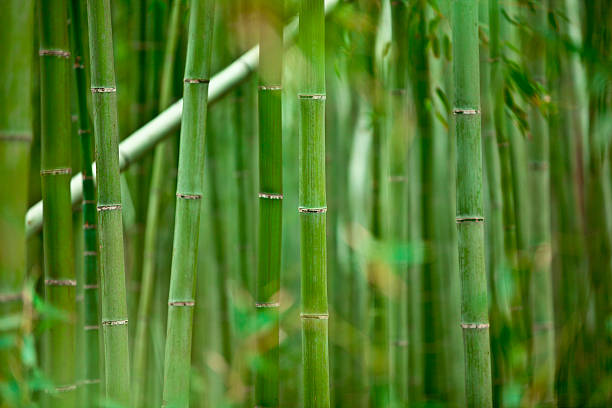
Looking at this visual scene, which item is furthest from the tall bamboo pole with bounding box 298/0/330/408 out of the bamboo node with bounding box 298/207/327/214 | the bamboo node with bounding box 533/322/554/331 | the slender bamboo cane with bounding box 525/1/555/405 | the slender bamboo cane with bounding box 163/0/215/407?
the bamboo node with bounding box 533/322/554/331

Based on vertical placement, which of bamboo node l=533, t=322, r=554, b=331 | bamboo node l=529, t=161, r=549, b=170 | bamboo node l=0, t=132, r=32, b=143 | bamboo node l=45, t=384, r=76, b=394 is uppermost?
bamboo node l=529, t=161, r=549, b=170

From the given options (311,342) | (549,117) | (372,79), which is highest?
(372,79)

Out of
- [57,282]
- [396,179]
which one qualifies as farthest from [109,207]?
[396,179]

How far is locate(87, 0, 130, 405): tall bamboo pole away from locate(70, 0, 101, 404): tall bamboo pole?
15cm

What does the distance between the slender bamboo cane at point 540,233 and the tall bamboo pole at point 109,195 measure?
2.54 feet

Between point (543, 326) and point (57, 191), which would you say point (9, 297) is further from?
point (543, 326)

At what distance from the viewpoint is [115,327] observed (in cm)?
80

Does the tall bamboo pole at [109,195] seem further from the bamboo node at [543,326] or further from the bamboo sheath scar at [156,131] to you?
the bamboo node at [543,326]

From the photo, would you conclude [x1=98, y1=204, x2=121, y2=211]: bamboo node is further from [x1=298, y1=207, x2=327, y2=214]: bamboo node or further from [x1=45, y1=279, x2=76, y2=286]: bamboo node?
[x1=298, y1=207, x2=327, y2=214]: bamboo node

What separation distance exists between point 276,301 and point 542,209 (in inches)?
30.4

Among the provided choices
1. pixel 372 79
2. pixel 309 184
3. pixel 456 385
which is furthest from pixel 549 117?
pixel 309 184

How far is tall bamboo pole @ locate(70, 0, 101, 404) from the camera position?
92cm

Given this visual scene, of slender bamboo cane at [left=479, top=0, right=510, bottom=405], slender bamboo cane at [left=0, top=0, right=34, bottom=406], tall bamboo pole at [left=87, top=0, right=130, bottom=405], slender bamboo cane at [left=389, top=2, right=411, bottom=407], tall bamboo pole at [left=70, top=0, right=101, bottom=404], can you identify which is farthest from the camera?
slender bamboo cane at [left=389, top=2, right=411, bottom=407]

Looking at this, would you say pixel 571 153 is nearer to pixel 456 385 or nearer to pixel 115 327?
pixel 456 385
